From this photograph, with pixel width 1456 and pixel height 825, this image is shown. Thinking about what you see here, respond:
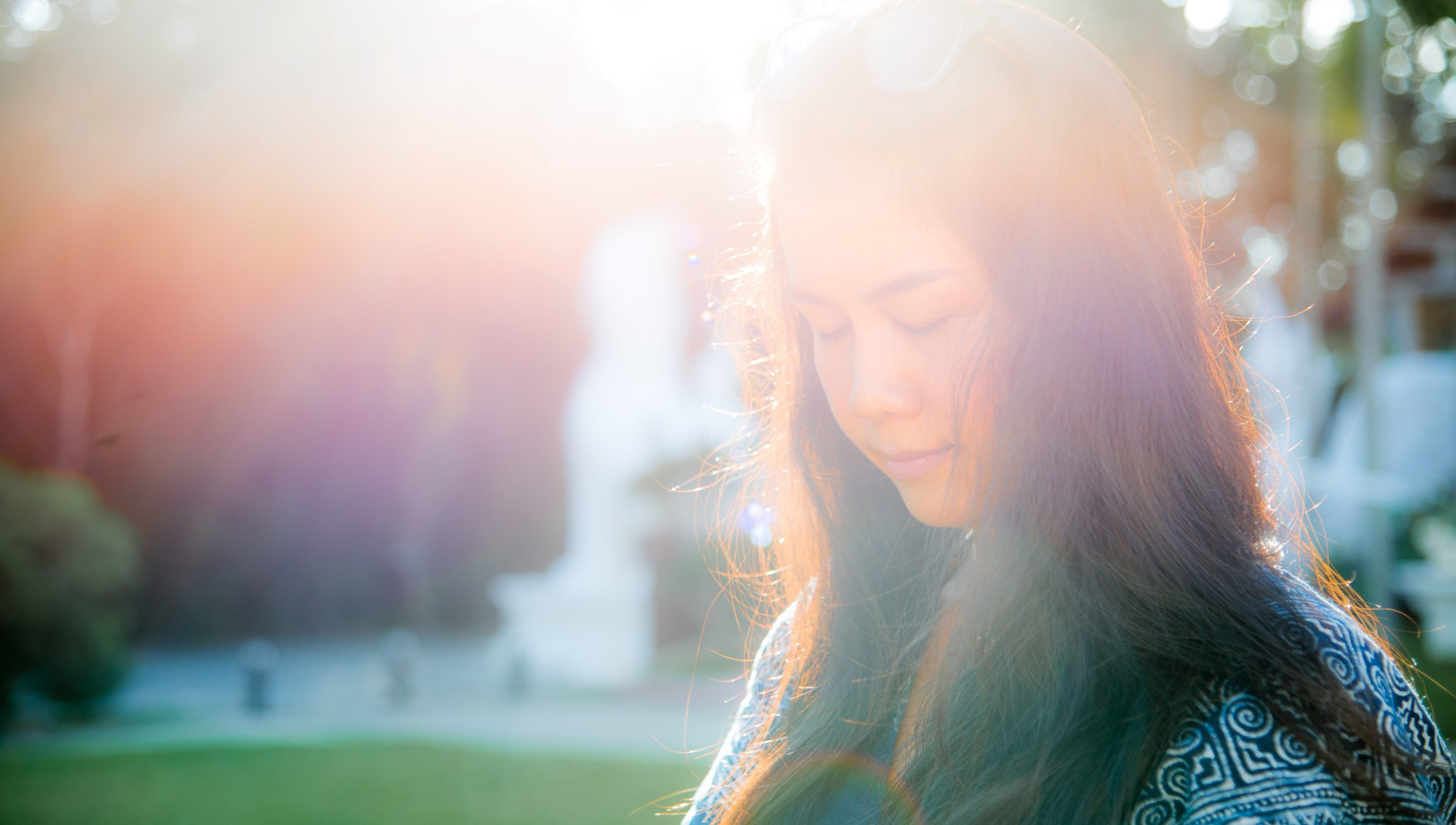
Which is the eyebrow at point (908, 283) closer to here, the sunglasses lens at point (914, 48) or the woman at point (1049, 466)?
the woman at point (1049, 466)

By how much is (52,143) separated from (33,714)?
512cm

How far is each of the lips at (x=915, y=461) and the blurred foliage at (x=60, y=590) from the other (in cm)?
893

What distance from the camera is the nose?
1331mm

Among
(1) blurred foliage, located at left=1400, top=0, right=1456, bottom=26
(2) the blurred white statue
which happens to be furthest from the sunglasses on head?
(2) the blurred white statue

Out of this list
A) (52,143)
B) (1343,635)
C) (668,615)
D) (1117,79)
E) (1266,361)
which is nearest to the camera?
(1343,635)

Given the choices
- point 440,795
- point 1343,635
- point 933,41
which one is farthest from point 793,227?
point 440,795

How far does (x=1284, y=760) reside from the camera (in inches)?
41.7

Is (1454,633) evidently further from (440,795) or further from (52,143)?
(52,143)

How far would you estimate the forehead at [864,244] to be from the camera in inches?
51.1

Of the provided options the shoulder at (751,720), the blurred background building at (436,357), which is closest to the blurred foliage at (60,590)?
the blurred background building at (436,357)

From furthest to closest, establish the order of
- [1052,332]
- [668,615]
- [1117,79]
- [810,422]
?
[668,615] < [810,422] < [1117,79] < [1052,332]

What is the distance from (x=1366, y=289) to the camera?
762cm

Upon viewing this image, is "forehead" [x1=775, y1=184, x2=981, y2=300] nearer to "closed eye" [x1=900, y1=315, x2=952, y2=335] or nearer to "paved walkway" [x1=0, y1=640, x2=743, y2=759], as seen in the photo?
"closed eye" [x1=900, y1=315, x2=952, y2=335]


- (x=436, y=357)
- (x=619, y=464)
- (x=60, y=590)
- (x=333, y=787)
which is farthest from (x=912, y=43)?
(x=436, y=357)
